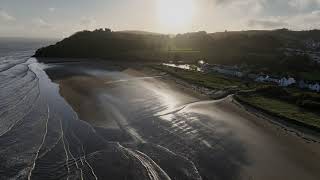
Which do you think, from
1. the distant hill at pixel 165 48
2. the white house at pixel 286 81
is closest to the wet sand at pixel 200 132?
the white house at pixel 286 81

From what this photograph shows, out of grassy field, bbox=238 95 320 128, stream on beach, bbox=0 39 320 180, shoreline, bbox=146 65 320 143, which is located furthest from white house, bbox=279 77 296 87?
stream on beach, bbox=0 39 320 180

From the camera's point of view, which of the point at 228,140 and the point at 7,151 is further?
the point at 228,140

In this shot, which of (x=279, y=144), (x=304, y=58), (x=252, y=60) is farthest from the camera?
(x=252, y=60)

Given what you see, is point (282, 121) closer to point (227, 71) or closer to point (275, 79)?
point (275, 79)

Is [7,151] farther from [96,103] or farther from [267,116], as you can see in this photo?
[267,116]

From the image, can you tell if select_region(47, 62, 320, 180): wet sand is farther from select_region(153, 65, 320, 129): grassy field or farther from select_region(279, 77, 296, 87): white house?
select_region(279, 77, 296, 87): white house

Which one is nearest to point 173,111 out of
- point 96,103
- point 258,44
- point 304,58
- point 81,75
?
point 96,103

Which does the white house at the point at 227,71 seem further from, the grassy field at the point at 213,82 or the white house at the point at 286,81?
the white house at the point at 286,81
